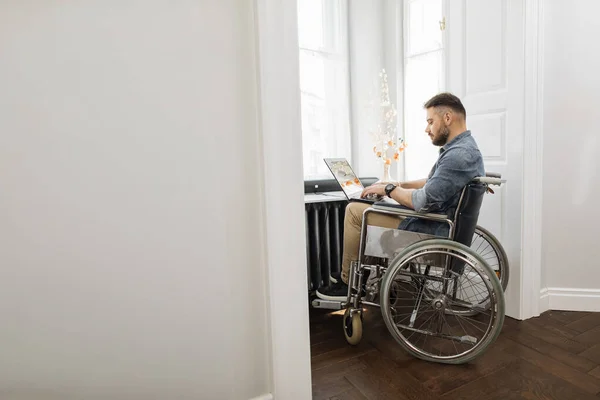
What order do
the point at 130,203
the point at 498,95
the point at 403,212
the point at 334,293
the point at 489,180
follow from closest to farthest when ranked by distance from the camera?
the point at 130,203 → the point at 489,180 → the point at 403,212 → the point at 334,293 → the point at 498,95

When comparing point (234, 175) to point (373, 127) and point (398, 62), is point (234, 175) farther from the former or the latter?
point (398, 62)

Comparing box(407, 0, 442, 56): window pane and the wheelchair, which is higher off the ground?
box(407, 0, 442, 56): window pane

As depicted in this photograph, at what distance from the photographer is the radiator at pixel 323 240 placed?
2654 millimetres

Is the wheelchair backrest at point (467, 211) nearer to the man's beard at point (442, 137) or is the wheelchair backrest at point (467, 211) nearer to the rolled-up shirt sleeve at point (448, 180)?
the rolled-up shirt sleeve at point (448, 180)

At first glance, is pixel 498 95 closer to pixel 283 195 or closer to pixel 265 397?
pixel 283 195

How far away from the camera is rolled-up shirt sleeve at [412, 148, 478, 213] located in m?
1.83

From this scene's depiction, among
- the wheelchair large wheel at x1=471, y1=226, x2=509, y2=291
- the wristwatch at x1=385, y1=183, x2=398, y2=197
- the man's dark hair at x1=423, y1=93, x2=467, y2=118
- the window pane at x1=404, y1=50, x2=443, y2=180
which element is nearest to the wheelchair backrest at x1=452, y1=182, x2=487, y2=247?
the wristwatch at x1=385, y1=183, x2=398, y2=197

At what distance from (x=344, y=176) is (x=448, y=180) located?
0.73m

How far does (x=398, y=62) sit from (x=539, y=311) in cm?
215

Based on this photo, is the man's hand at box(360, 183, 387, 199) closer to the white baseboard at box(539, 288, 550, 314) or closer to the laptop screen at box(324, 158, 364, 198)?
the laptop screen at box(324, 158, 364, 198)

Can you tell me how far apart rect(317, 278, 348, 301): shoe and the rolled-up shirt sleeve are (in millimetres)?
685

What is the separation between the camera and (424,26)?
3180 mm

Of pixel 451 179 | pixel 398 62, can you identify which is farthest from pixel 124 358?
pixel 398 62

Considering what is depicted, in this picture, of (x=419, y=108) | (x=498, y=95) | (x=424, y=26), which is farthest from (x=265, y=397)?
(x=424, y=26)
